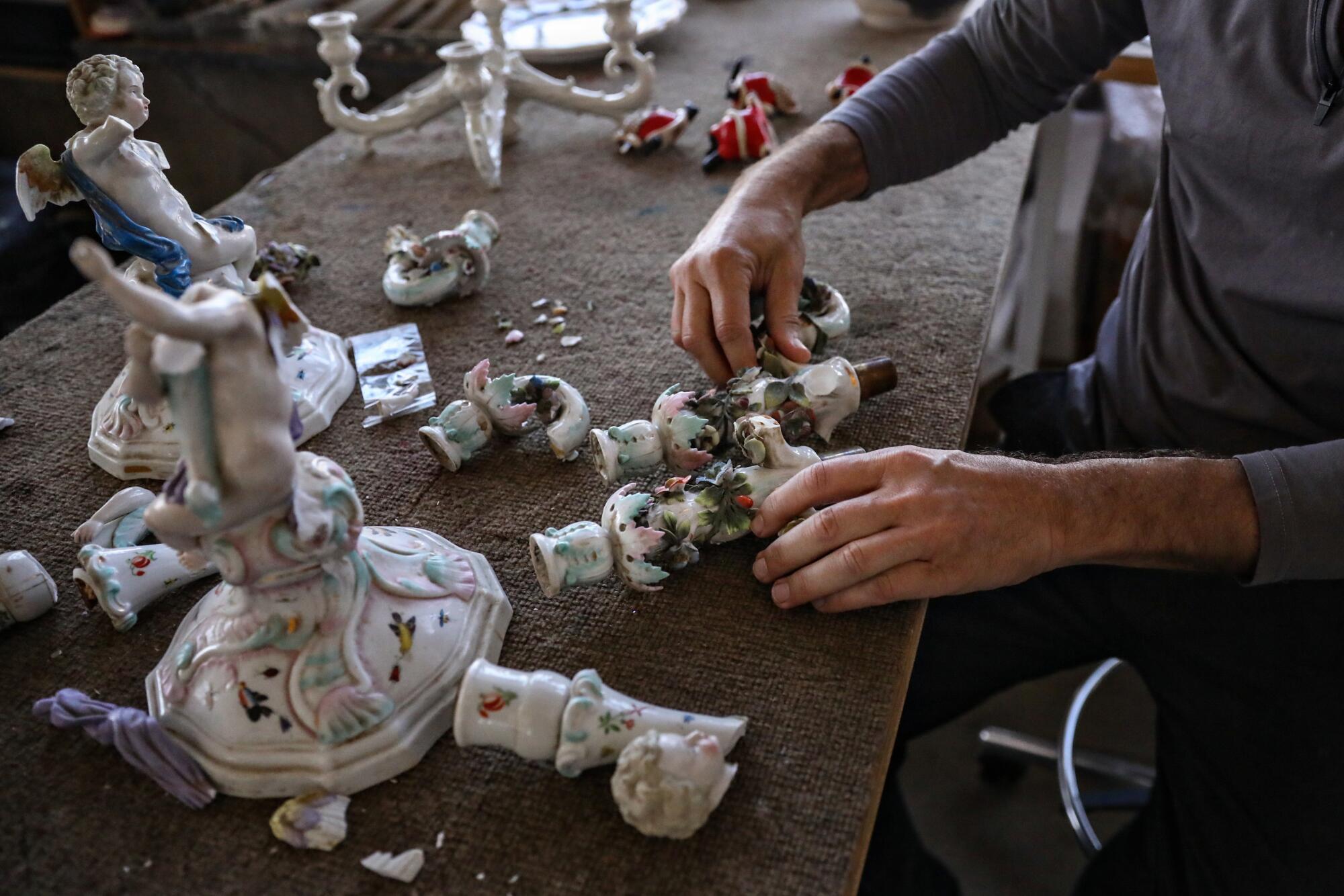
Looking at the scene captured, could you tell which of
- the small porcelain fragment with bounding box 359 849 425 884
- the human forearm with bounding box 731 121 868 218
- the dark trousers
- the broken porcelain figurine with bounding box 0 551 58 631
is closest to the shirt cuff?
the dark trousers

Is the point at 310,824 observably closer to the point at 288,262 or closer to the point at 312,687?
the point at 312,687

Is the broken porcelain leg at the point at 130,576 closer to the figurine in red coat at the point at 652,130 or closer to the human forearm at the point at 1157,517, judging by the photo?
the human forearm at the point at 1157,517

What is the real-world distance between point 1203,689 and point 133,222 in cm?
105

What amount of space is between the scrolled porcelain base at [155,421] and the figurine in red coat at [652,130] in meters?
0.71

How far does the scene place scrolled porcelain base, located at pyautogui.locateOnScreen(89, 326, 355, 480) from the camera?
955 millimetres

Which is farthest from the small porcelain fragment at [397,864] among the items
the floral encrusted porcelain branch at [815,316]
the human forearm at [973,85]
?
the human forearm at [973,85]

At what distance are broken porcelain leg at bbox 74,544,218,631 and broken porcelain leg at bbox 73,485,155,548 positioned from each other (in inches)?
1.5

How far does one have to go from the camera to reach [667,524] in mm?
796

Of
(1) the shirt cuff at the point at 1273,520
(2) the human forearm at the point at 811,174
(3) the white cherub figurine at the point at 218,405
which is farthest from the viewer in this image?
(2) the human forearm at the point at 811,174

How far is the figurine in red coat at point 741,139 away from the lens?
1.50 meters

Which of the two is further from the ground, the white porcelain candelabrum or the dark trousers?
the white porcelain candelabrum

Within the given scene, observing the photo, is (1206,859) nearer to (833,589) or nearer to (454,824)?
(833,589)

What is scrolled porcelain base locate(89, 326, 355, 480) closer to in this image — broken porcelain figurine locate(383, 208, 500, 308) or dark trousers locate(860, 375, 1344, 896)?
broken porcelain figurine locate(383, 208, 500, 308)

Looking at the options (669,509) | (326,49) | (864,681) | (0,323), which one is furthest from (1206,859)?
(0,323)
